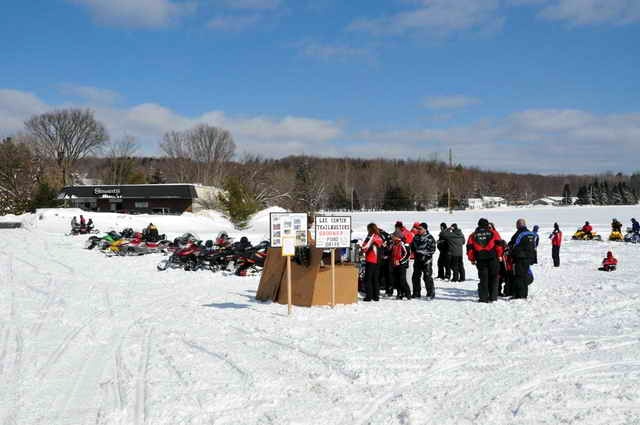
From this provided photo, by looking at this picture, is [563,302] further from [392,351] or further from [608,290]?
[392,351]

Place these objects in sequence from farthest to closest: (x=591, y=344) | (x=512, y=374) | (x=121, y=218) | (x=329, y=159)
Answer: (x=329, y=159) → (x=121, y=218) → (x=591, y=344) → (x=512, y=374)

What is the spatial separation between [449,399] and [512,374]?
40.4 inches

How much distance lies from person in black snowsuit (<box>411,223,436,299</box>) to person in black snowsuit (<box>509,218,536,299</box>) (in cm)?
162

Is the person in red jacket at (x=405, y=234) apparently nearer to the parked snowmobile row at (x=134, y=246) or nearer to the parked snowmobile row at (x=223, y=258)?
the parked snowmobile row at (x=223, y=258)

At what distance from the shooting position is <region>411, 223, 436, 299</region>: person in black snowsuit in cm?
1165

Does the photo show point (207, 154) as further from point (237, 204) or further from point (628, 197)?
point (628, 197)

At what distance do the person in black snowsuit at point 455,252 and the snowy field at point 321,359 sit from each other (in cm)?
196

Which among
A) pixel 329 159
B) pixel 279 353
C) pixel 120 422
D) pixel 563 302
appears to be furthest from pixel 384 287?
pixel 329 159

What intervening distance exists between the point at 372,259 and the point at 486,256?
7.03 ft

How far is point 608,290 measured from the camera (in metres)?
11.6

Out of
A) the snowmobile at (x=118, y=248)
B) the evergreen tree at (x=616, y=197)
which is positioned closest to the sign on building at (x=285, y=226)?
the snowmobile at (x=118, y=248)

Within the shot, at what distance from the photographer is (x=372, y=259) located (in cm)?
1114

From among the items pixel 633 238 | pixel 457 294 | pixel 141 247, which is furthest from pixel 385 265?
pixel 633 238

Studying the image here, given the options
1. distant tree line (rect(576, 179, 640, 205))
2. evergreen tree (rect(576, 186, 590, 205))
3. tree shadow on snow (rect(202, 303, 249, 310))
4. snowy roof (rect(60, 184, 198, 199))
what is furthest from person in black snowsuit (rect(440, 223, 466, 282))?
evergreen tree (rect(576, 186, 590, 205))
